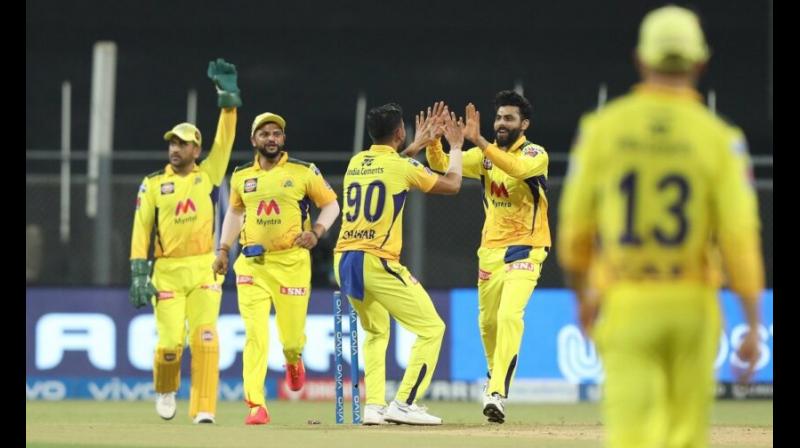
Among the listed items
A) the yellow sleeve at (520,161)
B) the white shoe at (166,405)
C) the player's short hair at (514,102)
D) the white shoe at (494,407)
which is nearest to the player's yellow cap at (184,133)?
the white shoe at (166,405)

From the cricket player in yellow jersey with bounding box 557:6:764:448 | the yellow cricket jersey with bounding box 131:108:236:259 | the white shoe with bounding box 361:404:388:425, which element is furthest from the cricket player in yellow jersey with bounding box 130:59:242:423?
the cricket player in yellow jersey with bounding box 557:6:764:448

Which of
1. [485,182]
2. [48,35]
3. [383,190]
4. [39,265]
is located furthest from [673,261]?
[48,35]

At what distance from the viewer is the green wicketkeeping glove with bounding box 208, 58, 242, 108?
44.6 ft

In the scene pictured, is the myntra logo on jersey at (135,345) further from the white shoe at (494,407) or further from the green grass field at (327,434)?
the white shoe at (494,407)

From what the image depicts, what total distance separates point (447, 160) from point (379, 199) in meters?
0.98

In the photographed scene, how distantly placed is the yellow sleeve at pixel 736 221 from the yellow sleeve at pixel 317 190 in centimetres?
678

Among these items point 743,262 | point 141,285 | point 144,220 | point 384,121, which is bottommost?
point 141,285

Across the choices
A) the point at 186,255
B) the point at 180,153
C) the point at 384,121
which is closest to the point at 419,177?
the point at 384,121

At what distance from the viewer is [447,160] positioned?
1276cm

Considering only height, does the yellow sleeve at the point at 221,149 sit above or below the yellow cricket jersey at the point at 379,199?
above

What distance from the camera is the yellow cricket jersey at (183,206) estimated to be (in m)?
13.4

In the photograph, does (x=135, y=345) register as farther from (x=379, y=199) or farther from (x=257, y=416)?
(x=379, y=199)
